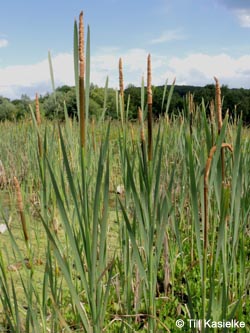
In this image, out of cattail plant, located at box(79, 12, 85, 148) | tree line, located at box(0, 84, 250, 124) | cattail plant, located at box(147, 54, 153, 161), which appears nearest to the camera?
cattail plant, located at box(79, 12, 85, 148)

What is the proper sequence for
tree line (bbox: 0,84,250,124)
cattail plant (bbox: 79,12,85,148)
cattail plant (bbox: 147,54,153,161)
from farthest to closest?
tree line (bbox: 0,84,250,124)
cattail plant (bbox: 147,54,153,161)
cattail plant (bbox: 79,12,85,148)

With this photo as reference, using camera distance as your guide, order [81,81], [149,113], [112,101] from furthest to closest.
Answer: [112,101] < [149,113] < [81,81]

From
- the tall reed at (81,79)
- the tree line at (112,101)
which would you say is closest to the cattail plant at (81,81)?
the tall reed at (81,79)

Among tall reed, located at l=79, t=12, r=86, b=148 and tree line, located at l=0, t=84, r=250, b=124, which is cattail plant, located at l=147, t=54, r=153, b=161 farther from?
tall reed, located at l=79, t=12, r=86, b=148

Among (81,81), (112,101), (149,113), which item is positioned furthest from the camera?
(112,101)

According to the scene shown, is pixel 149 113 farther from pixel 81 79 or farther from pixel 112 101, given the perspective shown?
pixel 112 101

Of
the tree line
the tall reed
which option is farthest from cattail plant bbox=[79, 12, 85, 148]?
the tree line

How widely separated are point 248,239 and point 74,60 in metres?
1.63

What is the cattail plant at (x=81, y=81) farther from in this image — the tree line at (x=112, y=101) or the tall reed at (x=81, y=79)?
the tree line at (x=112, y=101)

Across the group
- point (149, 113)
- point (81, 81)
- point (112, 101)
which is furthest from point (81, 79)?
point (112, 101)

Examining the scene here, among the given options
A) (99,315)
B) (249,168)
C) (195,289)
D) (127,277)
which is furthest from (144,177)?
(195,289)

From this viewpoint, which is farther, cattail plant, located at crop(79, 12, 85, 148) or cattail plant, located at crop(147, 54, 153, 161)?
cattail plant, located at crop(147, 54, 153, 161)

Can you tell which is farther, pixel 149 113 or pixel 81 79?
pixel 149 113

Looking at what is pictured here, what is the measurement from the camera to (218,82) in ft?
2.50
